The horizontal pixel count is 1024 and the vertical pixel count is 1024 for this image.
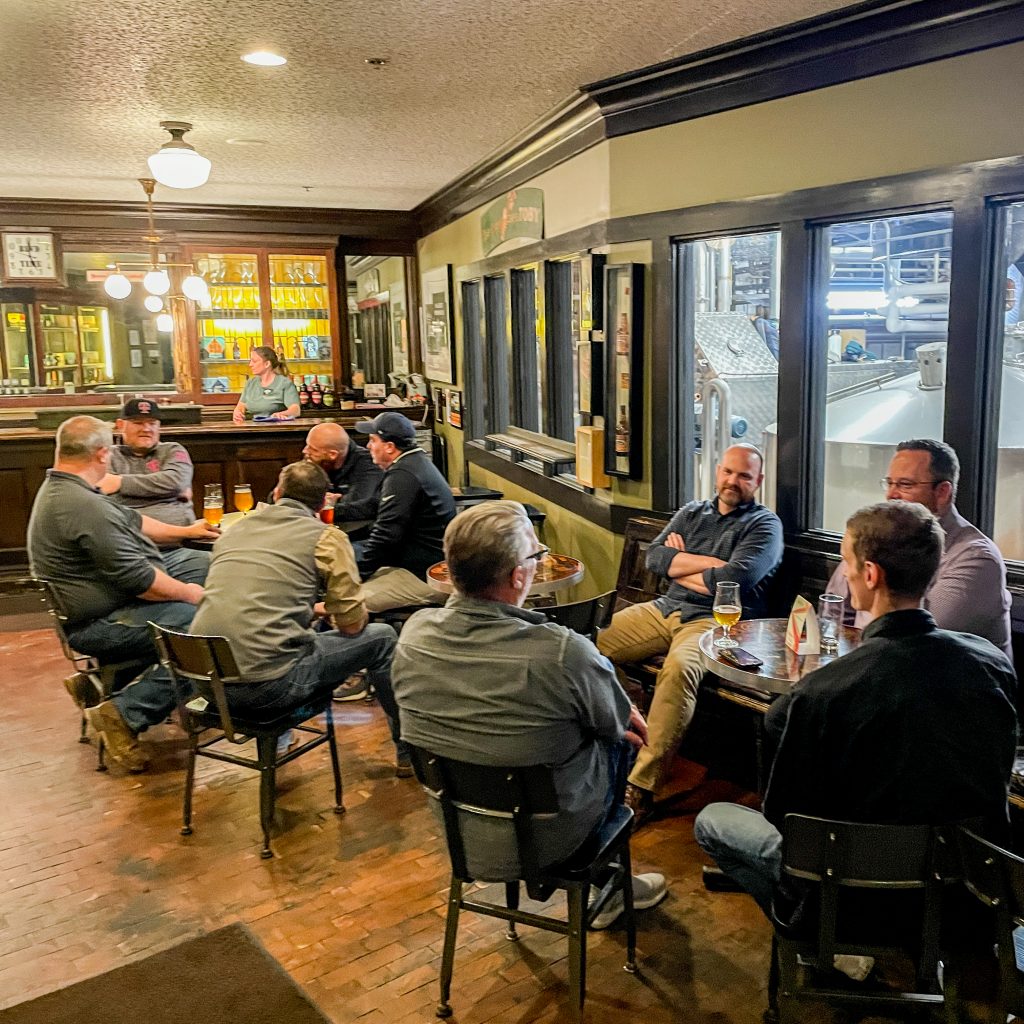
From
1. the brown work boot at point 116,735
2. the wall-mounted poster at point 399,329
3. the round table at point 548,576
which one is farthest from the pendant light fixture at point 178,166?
the wall-mounted poster at point 399,329

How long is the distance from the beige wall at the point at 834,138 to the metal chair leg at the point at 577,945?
2656 millimetres

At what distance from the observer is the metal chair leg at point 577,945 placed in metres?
2.27

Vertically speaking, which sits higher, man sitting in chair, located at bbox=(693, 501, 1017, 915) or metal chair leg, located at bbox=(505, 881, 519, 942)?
man sitting in chair, located at bbox=(693, 501, 1017, 915)

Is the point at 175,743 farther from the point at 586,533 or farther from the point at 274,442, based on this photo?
the point at 274,442

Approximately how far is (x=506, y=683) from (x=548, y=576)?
6.07 feet

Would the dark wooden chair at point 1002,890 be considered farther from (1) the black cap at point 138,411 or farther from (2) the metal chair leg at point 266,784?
(1) the black cap at point 138,411

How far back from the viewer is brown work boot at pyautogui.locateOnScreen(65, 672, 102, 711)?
159 inches

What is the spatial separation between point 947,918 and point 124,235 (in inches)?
330

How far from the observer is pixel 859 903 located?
2010 mm

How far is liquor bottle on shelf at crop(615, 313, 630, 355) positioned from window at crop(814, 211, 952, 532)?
3.21 ft

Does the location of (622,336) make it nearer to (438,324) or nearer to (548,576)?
(548,576)

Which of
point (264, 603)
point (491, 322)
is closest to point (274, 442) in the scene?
point (491, 322)

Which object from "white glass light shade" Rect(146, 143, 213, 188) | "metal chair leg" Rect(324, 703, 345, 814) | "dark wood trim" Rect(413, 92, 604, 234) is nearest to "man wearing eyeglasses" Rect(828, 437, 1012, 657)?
"metal chair leg" Rect(324, 703, 345, 814)

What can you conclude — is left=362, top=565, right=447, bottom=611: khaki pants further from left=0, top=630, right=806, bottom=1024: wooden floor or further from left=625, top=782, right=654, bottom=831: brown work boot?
left=625, top=782, right=654, bottom=831: brown work boot
